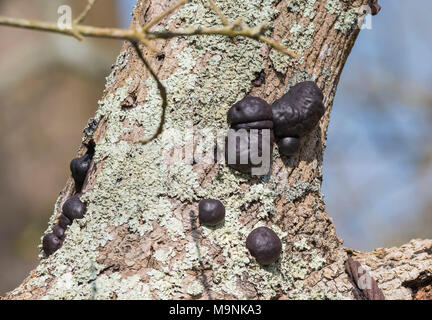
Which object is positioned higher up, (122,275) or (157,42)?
(157,42)

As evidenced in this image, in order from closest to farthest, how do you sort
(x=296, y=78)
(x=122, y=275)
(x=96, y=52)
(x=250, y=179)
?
1. (x=122, y=275)
2. (x=250, y=179)
3. (x=296, y=78)
4. (x=96, y=52)

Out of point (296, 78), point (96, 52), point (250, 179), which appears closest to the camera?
point (250, 179)

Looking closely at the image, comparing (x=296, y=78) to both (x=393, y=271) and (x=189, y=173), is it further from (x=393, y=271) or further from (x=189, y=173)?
(x=393, y=271)

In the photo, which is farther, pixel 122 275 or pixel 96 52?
pixel 96 52

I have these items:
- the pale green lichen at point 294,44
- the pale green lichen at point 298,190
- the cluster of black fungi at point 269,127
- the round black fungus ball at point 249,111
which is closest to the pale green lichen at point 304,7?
the pale green lichen at point 294,44

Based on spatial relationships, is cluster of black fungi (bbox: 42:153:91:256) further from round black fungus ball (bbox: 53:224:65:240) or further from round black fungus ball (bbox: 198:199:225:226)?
round black fungus ball (bbox: 198:199:225:226)

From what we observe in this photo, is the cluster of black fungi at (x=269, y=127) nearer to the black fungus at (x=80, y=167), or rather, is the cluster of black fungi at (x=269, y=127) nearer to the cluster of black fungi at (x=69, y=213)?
the cluster of black fungi at (x=69, y=213)

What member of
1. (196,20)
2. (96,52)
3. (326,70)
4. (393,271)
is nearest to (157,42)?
(196,20)

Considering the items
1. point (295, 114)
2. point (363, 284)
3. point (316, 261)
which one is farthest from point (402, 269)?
point (295, 114)
